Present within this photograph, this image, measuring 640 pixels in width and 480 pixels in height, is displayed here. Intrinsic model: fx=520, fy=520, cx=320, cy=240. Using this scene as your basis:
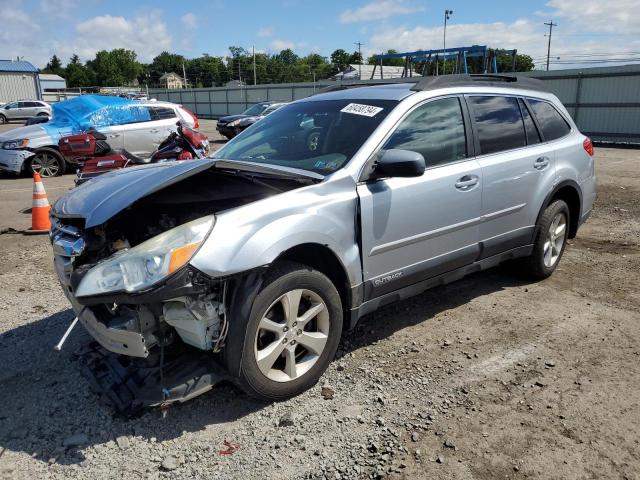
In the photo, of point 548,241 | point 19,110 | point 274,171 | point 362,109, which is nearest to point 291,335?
point 274,171

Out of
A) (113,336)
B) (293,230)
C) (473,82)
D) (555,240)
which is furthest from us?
(555,240)

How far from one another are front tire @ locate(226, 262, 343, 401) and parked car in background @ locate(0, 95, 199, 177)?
10.0m

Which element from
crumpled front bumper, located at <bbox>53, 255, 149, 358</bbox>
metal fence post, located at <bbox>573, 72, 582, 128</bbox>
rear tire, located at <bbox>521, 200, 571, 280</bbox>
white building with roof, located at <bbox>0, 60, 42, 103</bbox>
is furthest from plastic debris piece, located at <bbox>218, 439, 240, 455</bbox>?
white building with roof, located at <bbox>0, 60, 42, 103</bbox>

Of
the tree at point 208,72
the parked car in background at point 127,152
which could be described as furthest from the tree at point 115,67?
the parked car in background at point 127,152

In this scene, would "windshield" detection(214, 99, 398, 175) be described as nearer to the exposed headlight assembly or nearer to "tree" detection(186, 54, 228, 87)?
the exposed headlight assembly

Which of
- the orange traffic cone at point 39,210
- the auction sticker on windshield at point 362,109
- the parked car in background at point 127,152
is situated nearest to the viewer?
Answer: the auction sticker on windshield at point 362,109

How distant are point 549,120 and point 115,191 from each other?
3992 mm

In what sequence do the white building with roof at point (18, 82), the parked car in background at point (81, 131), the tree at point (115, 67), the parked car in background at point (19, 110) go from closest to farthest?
the parked car in background at point (81, 131) → the parked car in background at point (19, 110) → the white building with roof at point (18, 82) → the tree at point (115, 67)

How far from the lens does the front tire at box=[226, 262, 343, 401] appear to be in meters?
2.83

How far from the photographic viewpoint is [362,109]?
379cm

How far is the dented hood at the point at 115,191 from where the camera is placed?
2803mm

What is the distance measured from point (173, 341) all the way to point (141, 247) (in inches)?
22.2

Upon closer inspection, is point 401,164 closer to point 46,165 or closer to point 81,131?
point 81,131

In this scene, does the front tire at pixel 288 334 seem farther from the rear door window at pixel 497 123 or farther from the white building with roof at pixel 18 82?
the white building with roof at pixel 18 82
